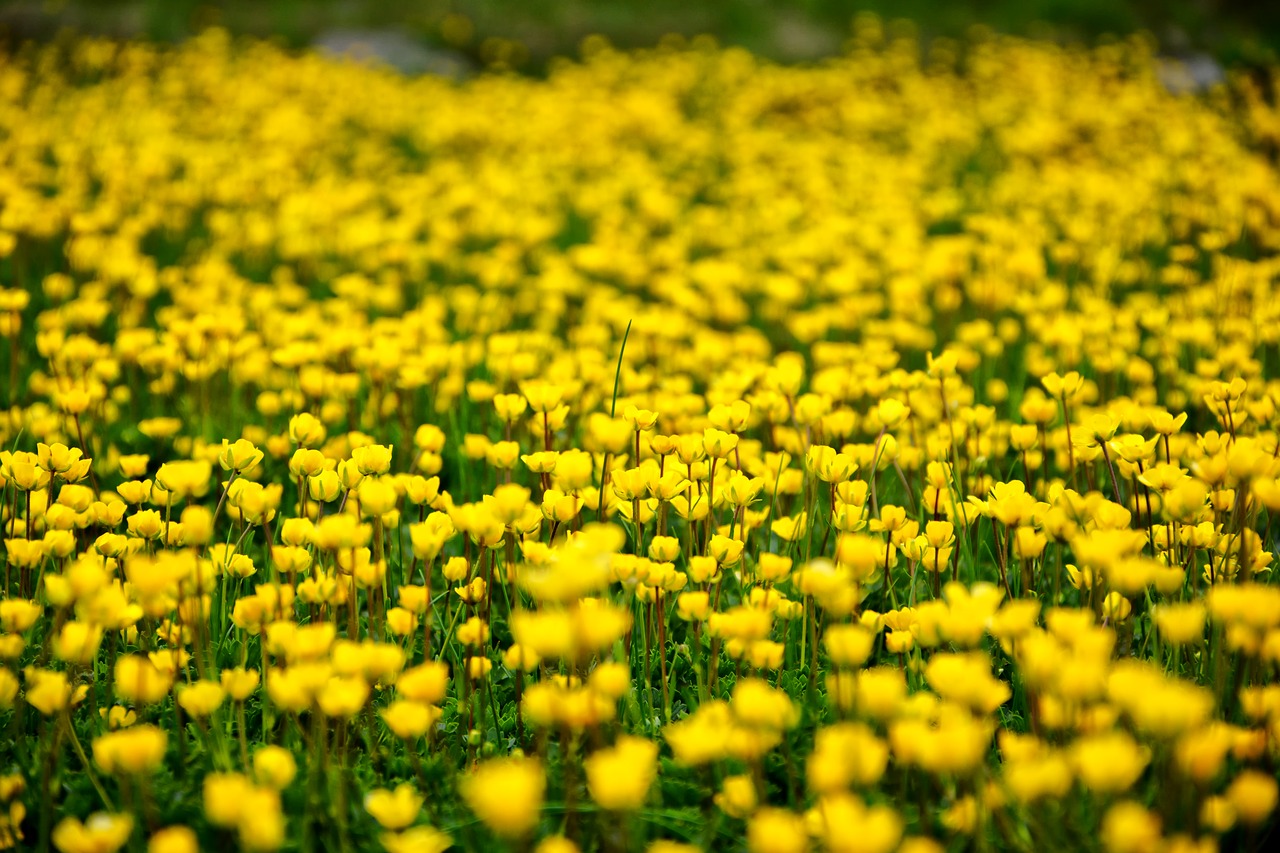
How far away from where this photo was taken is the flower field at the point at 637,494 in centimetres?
147

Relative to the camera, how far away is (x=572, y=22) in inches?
470

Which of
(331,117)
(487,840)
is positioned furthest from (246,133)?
(487,840)

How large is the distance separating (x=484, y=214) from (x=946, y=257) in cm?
247

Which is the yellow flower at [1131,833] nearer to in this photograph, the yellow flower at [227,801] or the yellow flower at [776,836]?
the yellow flower at [776,836]

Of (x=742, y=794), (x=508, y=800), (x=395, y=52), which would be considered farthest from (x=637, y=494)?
(x=395, y=52)

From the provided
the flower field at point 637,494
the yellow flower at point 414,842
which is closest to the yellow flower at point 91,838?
the flower field at point 637,494

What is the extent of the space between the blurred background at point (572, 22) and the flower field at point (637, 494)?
4.39 metres

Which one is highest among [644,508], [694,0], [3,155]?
[694,0]

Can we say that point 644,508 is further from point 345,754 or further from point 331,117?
point 331,117

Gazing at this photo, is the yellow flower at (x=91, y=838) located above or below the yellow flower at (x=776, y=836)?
below

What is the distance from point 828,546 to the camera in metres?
2.83

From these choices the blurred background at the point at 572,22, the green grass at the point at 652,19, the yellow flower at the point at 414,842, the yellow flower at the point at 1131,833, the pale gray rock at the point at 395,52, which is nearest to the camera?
the yellow flower at the point at 1131,833

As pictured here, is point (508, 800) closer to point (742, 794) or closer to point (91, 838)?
point (742, 794)

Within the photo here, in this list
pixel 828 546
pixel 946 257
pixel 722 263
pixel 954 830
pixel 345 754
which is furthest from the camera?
pixel 722 263
